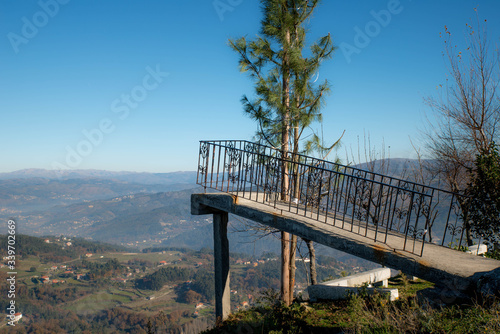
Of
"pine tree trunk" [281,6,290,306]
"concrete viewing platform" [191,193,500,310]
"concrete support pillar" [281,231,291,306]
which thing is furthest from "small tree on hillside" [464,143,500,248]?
"concrete support pillar" [281,231,291,306]

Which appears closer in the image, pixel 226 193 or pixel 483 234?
pixel 483 234

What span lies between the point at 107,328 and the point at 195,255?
6608 cm

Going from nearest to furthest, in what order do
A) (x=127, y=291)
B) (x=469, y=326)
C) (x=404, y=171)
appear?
(x=469, y=326) → (x=404, y=171) → (x=127, y=291)

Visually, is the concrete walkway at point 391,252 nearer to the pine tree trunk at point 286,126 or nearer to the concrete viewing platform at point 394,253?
the concrete viewing platform at point 394,253

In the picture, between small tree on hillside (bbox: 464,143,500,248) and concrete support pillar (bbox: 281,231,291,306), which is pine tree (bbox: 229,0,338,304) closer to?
concrete support pillar (bbox: 281,231,291,306)

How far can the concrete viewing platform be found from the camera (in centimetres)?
422

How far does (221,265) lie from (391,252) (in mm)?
4415

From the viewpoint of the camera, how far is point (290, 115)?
9516 mm

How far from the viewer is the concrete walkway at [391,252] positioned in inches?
168

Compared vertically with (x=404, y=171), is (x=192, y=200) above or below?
below

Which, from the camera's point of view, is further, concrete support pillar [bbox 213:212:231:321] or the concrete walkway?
concrete support pillar [bbox 213:212:231:321]

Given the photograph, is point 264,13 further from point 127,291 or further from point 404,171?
point 127,291

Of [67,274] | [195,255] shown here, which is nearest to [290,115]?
[67,274]

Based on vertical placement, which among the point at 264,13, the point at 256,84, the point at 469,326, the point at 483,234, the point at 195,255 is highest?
the point at 264,13
